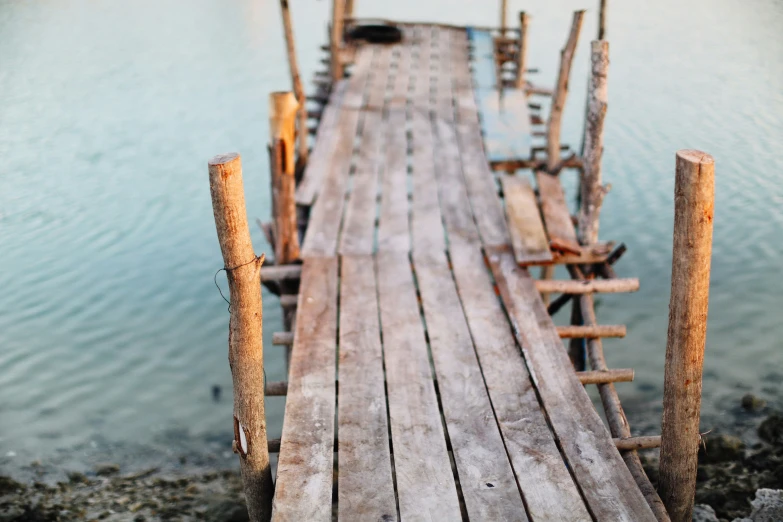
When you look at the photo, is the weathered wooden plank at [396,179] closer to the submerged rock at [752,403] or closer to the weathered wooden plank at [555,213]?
the weathered wooden plank at [555,213]

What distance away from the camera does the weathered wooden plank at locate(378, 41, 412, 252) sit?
5.27 m

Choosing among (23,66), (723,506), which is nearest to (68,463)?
(723,506)

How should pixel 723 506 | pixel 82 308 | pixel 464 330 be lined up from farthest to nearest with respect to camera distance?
pixel 82 308 → pixel 723 506 → pixel 464 330

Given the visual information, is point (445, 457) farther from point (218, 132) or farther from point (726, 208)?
point (218, 132)

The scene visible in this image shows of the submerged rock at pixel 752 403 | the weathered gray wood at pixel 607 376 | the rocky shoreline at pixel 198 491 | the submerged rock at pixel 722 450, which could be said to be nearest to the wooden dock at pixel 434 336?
the weathered gray wood at pixel 607 376

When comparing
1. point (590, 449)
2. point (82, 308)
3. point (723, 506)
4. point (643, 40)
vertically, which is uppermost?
point (643, 40)

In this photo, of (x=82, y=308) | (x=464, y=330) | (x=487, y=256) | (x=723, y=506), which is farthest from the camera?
(x=82, y=308)

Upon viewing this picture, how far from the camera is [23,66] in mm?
A: 8797

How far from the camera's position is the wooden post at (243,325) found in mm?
2816

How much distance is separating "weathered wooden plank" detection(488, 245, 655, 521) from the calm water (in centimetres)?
185

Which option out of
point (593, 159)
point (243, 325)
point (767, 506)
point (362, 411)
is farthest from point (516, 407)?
point (593, 159)

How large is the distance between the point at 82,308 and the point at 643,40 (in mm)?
11457

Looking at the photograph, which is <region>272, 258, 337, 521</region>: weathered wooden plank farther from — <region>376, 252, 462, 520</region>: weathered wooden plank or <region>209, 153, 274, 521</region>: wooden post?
<region>376, 252, 462, 520</region>: weathered wooden plank

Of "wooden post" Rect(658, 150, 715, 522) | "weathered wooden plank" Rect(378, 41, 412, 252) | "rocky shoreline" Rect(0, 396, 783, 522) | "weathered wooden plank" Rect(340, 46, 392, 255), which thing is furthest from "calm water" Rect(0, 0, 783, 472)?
"wooden post" Rect(658, 150, 715, 522)
